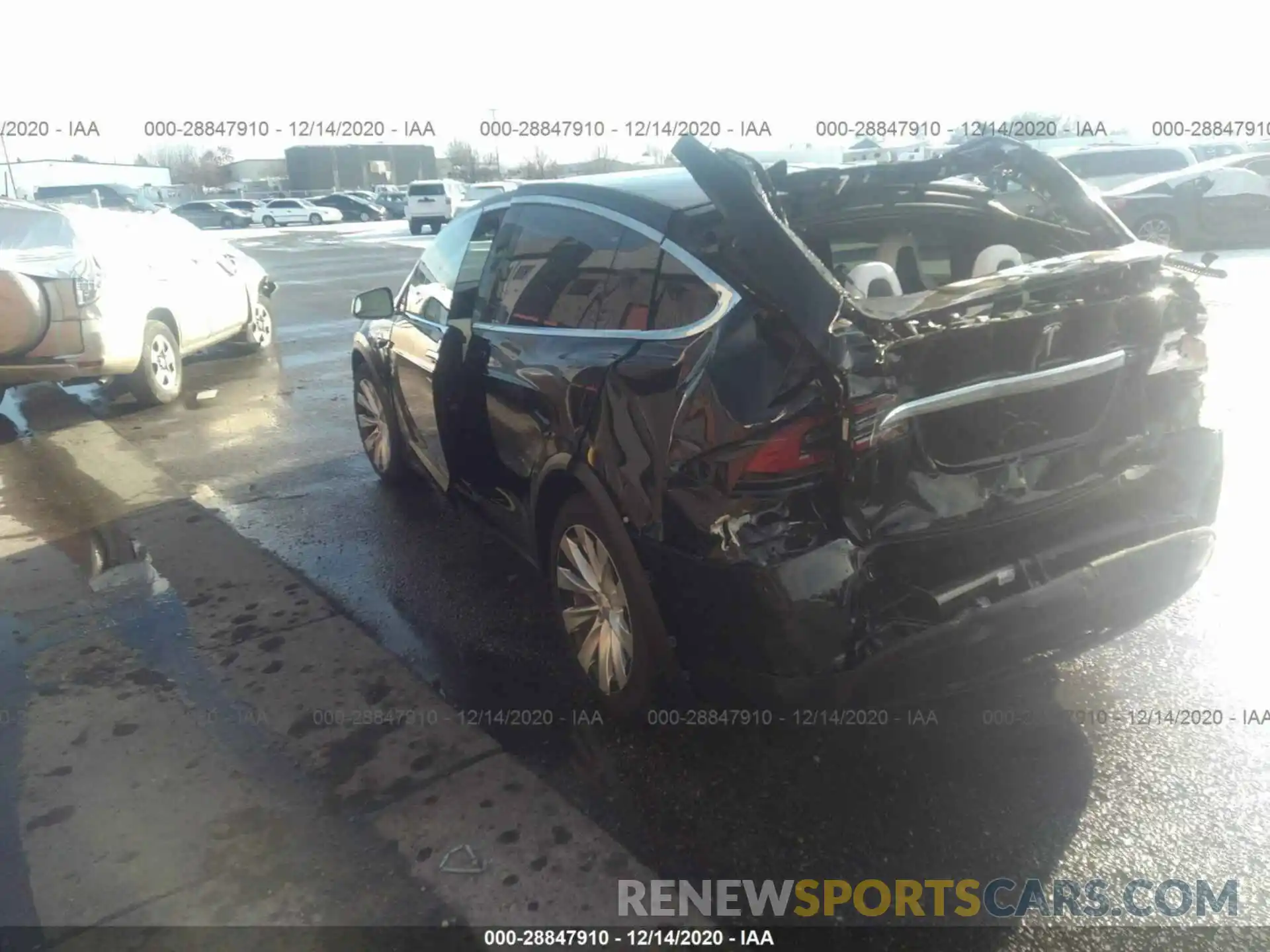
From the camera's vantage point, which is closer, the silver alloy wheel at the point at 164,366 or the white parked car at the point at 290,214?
the silver alloy wheel at the point at 164,366

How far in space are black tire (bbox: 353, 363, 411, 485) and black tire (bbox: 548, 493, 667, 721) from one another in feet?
7.30

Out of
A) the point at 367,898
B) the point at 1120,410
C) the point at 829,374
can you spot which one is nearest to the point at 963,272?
the point at 1120,410

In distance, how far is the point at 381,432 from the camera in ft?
18.7

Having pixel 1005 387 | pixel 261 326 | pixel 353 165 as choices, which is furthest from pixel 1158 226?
pixel 353 165

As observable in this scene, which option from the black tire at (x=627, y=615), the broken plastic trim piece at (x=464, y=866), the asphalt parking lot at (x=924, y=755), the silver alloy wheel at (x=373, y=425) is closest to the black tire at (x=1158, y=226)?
the asphalt parking lot at (x=924, y=755)

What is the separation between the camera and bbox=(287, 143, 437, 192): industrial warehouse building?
75.1 metres

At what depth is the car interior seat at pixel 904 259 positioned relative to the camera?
12.1 feet

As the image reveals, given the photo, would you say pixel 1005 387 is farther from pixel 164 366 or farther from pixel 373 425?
pixel 164 366

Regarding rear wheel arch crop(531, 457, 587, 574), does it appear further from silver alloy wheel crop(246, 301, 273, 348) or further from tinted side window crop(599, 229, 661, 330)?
silver alloy wheel crop(246, 301, 273, 348)

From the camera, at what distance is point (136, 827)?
2943mm

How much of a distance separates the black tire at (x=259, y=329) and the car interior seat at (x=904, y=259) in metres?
8.37

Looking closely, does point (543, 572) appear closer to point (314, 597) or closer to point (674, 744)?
point (674, 744)

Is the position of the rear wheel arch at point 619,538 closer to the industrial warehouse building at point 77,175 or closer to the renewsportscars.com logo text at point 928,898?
the renewsportscars.com logo text at point 928,898

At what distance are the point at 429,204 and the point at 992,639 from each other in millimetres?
32442
